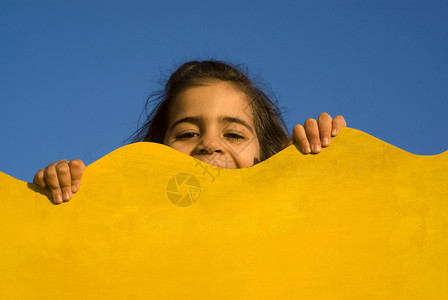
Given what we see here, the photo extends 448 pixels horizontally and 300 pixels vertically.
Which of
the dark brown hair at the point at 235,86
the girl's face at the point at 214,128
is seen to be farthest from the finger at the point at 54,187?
the dark brown hair at the point at 235,86

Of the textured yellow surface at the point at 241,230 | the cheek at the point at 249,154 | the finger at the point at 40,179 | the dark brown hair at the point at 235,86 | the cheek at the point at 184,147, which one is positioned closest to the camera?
the textured yellow surface at the point at 241,230

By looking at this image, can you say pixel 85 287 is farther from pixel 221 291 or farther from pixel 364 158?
pixel 364 158

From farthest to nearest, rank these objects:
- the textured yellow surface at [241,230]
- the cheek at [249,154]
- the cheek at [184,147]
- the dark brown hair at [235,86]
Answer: the dark brown hair at [235,86] < the cheek at [249,154] < the cheek at [184,147] < the textured yellow surface at [241,230]

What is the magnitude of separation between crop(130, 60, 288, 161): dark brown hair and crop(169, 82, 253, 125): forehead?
0.22 feet

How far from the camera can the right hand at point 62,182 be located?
0.86m

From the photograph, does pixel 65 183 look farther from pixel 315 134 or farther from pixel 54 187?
pixel 315 134

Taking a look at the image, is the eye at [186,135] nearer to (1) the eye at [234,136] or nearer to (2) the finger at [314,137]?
(1) the eye at [234,136]

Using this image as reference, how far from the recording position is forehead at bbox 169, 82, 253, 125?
6.18 ft

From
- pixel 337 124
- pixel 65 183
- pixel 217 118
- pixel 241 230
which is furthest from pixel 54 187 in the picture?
pixel 217 118

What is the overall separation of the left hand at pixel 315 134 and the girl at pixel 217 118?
0.03 m

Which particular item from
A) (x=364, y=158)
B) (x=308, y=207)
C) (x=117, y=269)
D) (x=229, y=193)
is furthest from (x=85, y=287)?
(x=364, y=158)

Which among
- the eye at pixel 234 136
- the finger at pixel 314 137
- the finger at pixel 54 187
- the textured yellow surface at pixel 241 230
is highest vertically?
the eye at pixel 234 136

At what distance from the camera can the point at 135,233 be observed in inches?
33.1

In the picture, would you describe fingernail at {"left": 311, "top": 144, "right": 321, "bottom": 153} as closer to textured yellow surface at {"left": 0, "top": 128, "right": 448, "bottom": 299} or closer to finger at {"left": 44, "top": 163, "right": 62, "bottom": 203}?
textured yellow surface at {"left": 0, "top": 128, "right": 448, "bottom": 299}
